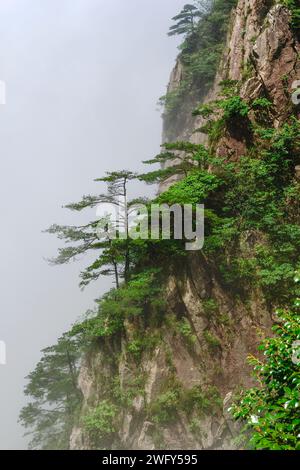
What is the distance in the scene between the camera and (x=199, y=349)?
52.6 feet

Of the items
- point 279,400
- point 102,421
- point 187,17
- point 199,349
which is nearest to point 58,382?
point 102,421

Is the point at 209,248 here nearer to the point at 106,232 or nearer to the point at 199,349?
the point at 199,349

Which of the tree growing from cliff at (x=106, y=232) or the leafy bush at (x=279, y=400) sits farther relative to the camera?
the tree growing from cliff at (x=106, y=232)

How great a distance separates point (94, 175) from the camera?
18512 centimetres

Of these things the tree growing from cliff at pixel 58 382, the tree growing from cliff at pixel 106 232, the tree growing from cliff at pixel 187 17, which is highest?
the tree growing from cliff at pixel 187 17

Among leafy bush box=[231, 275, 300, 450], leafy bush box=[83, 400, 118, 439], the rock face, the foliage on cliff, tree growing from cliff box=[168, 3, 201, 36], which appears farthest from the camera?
tree growing from cliff box=[168, 3, 201, 36]

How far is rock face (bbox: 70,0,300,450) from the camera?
1484 cm

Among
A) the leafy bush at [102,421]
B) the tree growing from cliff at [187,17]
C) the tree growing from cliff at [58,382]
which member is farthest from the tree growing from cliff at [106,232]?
the tree growing from cliff at [187,17]

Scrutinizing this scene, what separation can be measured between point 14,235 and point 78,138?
215 feet

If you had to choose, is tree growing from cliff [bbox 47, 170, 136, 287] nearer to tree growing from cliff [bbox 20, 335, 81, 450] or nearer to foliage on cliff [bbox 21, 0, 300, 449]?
foliage on cliff [bbox 21, 0, 300, 449]

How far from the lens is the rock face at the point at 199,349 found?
14.8m

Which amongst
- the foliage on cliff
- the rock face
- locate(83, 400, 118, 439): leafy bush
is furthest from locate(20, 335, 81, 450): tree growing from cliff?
locate(83, 400, 118, 439): leafy bush

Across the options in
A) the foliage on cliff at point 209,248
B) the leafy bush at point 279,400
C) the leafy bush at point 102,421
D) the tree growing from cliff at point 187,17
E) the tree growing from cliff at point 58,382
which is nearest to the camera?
the leafy bush at point 279,400

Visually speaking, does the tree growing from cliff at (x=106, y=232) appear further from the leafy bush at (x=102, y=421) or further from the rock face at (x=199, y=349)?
the leafy bush at (x=102, y=421)
